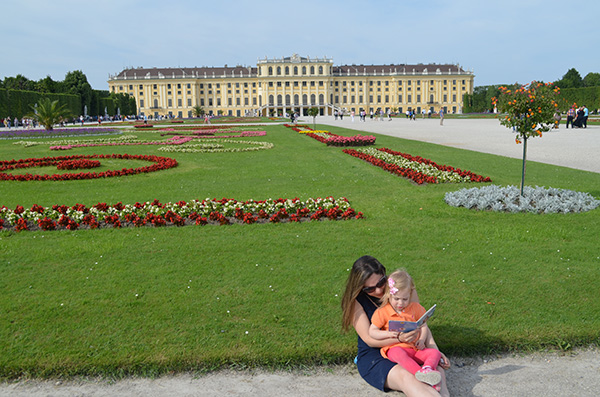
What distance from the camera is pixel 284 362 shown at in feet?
9.34

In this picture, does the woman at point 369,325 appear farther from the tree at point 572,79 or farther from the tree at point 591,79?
the tree at point 591,79

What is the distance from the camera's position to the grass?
9.58ft

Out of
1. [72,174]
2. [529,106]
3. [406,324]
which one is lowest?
[406,324]

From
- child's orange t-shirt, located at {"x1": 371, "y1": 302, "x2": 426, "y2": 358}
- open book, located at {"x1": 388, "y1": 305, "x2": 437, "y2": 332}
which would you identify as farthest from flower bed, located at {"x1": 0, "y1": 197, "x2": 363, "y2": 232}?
open book, located at {"x1": 388, "y1": 305, "x2": 437, "y2": 332}

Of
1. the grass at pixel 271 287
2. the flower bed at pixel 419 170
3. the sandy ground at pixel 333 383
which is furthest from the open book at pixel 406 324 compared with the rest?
the flower bed at pixel 419 170

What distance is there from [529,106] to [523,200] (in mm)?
1146

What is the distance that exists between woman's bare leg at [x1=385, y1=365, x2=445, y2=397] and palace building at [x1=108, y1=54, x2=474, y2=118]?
89.2 m

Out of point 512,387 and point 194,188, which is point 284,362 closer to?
point 512,387

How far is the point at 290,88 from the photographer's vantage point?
9219cm

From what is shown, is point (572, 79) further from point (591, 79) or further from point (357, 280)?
point (357, 280)

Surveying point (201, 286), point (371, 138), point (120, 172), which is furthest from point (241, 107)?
point (201, 286)

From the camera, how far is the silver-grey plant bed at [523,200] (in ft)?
19.7

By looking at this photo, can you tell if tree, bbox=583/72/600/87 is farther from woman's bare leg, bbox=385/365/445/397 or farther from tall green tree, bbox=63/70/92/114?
woman's bare leg, bbox=385/365/445/397

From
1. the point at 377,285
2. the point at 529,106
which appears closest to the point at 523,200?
the point at 529,106
